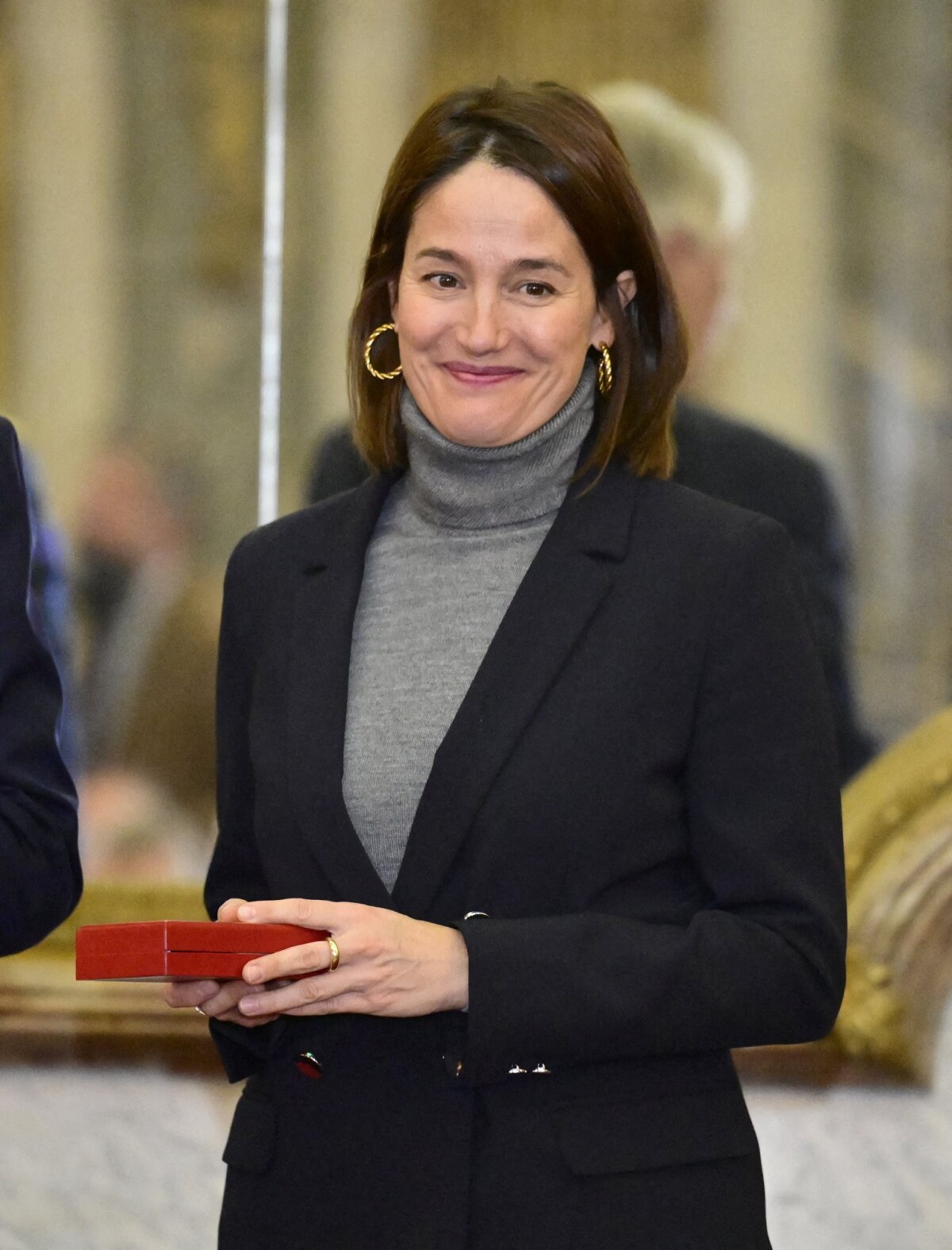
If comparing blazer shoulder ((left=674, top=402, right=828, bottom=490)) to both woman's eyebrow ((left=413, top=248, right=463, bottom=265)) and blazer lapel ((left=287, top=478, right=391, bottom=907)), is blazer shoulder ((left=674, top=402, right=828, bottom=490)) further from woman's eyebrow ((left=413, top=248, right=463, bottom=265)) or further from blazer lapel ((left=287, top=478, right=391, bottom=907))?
woman's eyebrow ((left=413, top=248, right=463, bottom=265))

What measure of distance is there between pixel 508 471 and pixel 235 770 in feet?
1.61

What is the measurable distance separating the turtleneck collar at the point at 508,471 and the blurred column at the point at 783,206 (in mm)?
1518

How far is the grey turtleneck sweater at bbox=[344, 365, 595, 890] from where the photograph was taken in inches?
77.8

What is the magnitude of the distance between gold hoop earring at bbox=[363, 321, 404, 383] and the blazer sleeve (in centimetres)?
54

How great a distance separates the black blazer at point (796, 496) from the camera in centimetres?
355

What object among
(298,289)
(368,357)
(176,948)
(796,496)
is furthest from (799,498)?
(176,948)

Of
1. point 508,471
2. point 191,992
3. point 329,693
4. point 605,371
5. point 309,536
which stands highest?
point 605,371

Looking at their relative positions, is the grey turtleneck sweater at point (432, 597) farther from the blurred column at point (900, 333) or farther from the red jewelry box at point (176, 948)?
the blurred column at point (900, 333)

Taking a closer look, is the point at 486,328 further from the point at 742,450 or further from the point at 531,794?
the point at 742,450

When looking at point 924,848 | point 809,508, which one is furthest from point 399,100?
point 924,848

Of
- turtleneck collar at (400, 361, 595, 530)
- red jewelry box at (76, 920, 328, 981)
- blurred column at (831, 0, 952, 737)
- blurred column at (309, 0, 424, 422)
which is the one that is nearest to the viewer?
red jewelry box at (76, 920, 328, 981)

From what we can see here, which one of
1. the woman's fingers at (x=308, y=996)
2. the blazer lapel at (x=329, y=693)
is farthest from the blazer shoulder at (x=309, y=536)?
the woman's fingers at (x=308, y=996)

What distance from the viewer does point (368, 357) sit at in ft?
7.38

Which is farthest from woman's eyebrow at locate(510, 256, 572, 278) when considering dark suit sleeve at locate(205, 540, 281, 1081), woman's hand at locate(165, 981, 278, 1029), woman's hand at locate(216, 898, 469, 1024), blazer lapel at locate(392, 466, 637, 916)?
woman's hand at locate(165, 981, 278, 1029)
